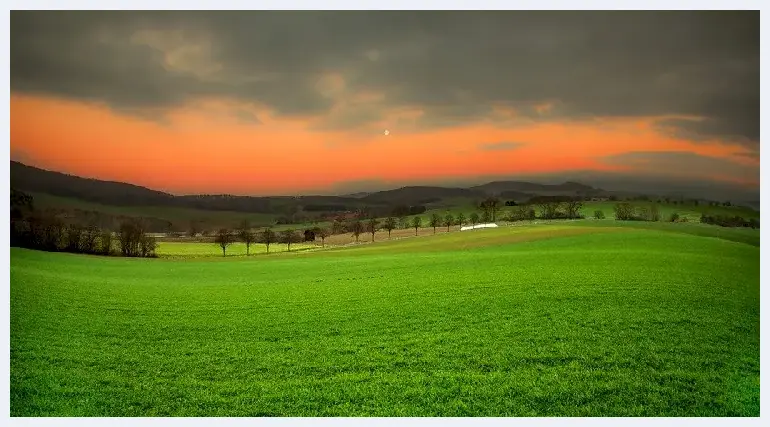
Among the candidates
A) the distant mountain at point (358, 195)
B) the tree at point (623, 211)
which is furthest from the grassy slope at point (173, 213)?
the tree at point (623, 211)

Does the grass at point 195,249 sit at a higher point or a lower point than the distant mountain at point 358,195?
lower

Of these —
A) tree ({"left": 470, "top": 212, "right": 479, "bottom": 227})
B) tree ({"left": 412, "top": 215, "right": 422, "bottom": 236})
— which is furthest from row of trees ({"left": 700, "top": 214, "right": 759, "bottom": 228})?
tree ({"left": 412, "top": 215, "right": 422, "bottom": 236})

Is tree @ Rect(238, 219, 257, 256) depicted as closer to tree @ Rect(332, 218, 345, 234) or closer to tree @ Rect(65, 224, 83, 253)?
tree @ Rect(332, 218, 345, 234)

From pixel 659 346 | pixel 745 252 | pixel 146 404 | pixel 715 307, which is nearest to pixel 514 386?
pixel 659 346

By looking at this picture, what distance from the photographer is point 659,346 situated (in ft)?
20.3

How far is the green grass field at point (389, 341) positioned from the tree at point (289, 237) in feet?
3.30

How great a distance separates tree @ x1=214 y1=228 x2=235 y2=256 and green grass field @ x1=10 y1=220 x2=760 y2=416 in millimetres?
718

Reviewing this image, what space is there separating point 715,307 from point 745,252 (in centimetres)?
460

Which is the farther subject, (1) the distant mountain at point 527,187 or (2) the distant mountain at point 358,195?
(1) the distant mountain at point 527,187

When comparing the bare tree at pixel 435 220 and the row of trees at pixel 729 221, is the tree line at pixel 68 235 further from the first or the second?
the row of trees at pixel 729 221

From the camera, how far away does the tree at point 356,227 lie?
37.1 feet

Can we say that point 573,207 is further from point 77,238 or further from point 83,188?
point 77,238

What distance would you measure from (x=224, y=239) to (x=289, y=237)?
1403 mm

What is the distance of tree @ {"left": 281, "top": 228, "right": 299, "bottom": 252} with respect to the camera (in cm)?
1104
